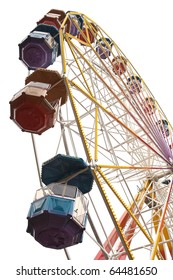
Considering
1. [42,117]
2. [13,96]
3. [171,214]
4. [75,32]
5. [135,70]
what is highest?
[75,32]

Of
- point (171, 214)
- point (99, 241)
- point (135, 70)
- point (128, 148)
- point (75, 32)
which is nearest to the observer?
point (99, 241)

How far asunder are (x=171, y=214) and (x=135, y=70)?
7732mm

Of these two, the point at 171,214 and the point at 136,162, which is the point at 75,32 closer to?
the point at 136,162

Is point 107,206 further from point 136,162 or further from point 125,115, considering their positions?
point 125,115

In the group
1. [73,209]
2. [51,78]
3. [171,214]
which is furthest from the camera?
[171,214]

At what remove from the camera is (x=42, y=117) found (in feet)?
29.6

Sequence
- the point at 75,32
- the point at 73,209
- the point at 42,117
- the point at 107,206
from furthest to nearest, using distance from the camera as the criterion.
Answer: the point at 75,32 → the point at 42,117 → the point at 73,209 → the point at 107,206

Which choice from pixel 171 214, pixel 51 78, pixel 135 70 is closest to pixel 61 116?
pixel 51 78

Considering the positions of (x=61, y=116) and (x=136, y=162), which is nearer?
(x=61, y=116)

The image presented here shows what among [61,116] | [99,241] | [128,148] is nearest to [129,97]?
[128,148]

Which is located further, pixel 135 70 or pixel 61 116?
pixel 135 70

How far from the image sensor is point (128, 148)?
13.4 meters

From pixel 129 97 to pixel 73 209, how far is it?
22.7ft

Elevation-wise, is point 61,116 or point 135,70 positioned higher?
point 135,70
